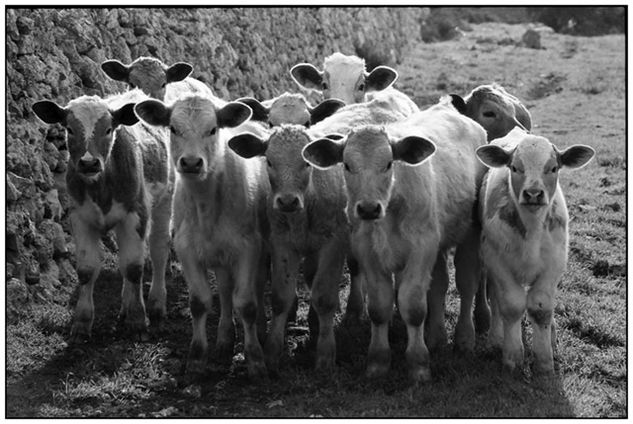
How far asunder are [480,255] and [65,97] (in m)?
5.66

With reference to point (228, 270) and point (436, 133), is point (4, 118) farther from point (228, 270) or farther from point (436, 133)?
point (436, 133)

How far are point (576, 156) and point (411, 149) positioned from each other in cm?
140

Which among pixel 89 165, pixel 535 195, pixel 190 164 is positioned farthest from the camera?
pixel 89 165

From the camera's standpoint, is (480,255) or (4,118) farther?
(4,118)

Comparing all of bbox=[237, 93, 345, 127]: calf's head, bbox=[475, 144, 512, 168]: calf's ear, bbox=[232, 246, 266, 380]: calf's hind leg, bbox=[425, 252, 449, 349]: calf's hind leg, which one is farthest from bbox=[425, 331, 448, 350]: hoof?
bbox=[237, 93, 345, 127]: calf's head

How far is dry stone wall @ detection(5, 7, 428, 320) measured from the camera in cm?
1120

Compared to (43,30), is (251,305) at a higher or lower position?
lower

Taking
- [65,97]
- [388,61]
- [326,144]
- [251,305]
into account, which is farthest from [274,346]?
[388,61]

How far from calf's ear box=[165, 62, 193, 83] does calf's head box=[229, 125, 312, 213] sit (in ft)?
11.4

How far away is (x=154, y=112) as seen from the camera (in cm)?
931

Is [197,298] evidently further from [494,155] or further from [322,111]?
[494,155]

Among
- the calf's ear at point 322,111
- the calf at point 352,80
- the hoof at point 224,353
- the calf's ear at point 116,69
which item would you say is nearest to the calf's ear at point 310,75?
the calf at point 352,80

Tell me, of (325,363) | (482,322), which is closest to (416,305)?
(325,363)

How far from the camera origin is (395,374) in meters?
9.02
